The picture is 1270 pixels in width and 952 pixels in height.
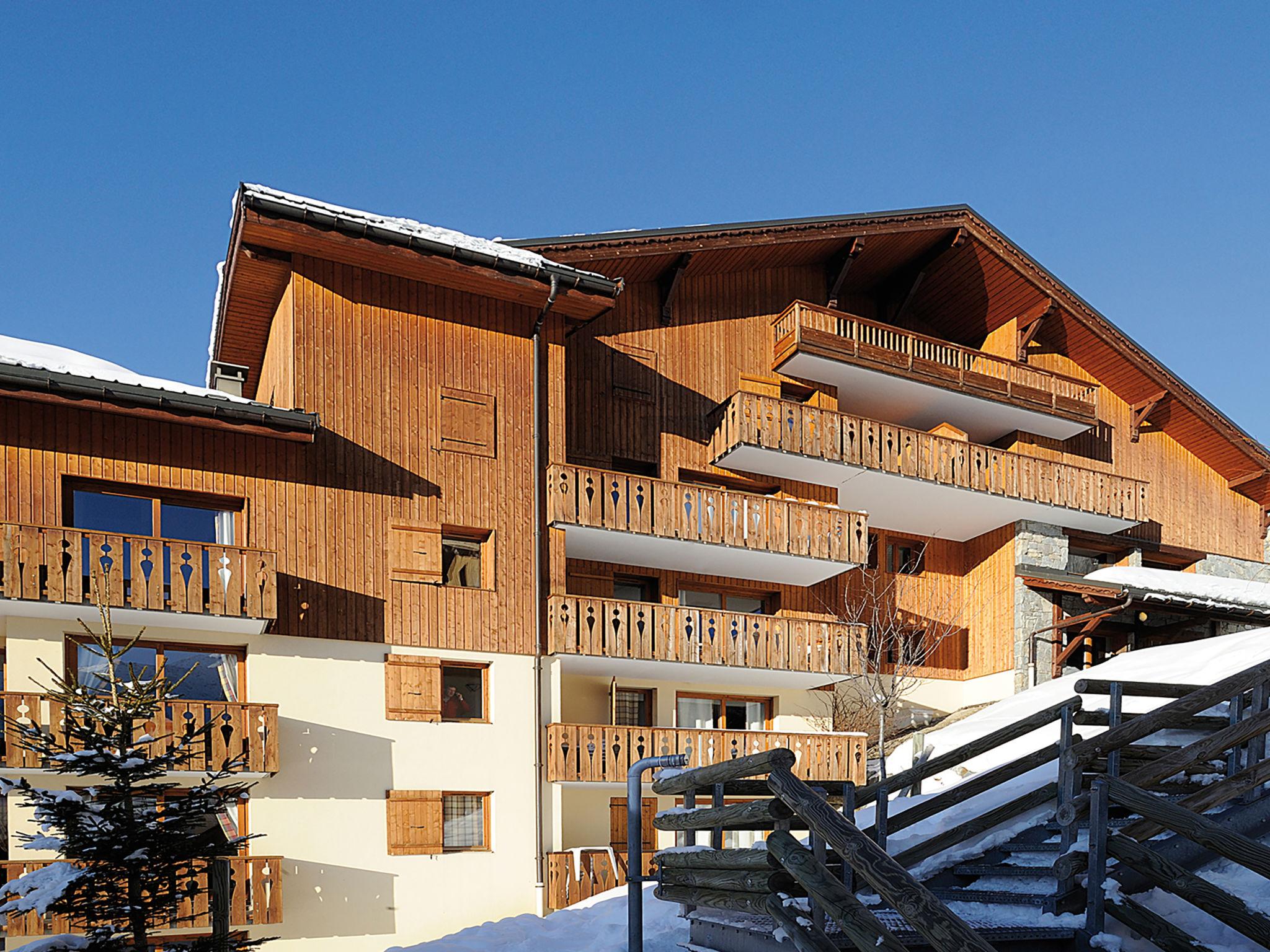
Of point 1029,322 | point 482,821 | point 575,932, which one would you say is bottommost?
point 482,821

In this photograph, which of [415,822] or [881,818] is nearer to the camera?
[881,818]

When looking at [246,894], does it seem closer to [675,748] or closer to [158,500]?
[158,500]

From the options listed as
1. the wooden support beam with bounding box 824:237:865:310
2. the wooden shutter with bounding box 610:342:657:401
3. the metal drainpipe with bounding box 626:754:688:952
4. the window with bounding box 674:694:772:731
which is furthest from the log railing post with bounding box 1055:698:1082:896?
the wooden support beam with bounding box 824:237:865:310

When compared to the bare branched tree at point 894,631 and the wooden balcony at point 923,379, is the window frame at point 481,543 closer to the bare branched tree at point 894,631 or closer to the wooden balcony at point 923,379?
the bare branched tree at point 894,631

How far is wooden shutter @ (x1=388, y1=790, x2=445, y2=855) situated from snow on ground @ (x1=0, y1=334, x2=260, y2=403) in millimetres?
5714

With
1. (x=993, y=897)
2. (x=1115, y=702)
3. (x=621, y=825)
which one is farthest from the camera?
(x=621, y=825)

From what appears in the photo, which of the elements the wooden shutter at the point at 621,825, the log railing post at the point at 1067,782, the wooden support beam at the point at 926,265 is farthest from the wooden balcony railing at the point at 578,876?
the wooden support beam at the point at 926,265

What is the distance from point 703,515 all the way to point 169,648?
8.17 m

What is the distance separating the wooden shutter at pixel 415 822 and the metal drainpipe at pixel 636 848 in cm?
907

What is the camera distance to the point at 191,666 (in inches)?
608

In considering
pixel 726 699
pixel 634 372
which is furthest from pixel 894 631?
pixel 634 372

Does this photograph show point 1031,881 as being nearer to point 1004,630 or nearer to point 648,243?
point 648,243

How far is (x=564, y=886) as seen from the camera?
16453mm

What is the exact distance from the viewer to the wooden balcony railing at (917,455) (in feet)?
66.4
